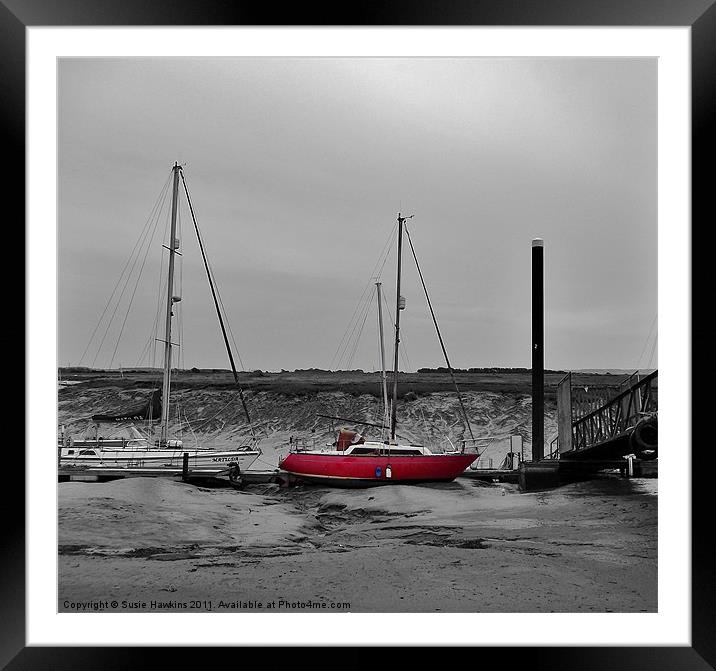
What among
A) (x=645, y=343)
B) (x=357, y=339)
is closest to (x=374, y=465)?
(x=357, y=339)

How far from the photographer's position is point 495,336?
4473 mm

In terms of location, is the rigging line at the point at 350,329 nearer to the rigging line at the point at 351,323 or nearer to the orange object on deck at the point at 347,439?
the rigging line at the point at 351,323

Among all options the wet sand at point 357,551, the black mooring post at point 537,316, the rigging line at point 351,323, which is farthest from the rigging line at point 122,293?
the black mooring post at point 537,316

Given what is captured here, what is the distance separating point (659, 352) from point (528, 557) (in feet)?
4.85

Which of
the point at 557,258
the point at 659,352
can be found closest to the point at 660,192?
the point at 557,258

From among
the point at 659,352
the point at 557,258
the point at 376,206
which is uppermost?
the point at 376,206

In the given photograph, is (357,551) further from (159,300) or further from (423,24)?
(423,24)

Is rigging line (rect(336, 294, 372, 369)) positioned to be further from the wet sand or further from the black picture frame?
the black picture frame

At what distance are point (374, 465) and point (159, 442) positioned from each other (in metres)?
1.50

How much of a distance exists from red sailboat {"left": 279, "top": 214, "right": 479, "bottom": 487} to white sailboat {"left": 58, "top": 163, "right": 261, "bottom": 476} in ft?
1.18

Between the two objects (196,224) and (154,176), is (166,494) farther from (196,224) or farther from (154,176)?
(154,176)

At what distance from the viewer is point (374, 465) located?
4895mm

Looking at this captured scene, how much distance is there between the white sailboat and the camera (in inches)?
175
